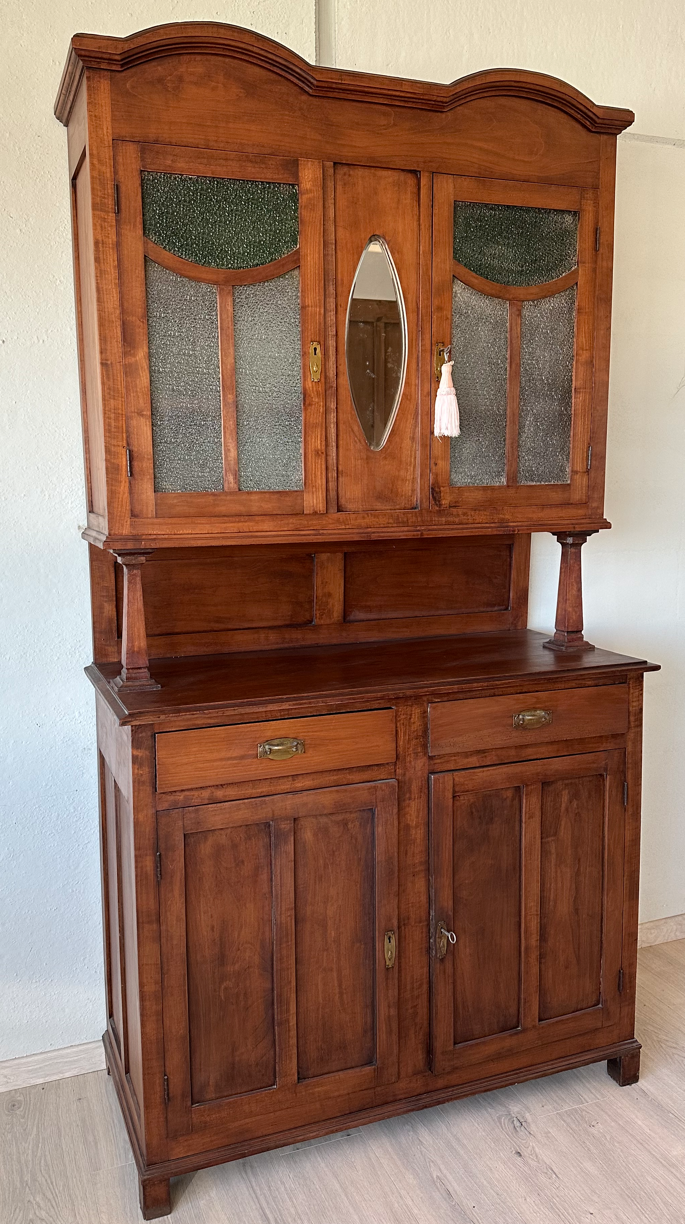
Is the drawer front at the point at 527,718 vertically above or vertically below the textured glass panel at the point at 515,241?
below

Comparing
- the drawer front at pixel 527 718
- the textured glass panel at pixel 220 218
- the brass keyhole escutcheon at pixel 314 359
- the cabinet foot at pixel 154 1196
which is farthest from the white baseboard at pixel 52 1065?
the textured glass panel at pixel 220 218

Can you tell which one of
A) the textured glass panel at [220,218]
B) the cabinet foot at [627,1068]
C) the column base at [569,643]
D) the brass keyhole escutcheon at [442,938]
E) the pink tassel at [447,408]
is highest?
the textured glass panel at [220,218]

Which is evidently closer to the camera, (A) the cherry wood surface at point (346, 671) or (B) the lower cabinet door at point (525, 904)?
(A) the cherry wood surface at point (346, 671)

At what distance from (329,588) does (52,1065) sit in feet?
4.33

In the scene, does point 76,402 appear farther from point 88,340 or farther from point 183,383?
point 183,383

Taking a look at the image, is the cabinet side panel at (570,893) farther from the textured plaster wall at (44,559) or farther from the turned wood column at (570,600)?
the textured plaster wall at (44,559)

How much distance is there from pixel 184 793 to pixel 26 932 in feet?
2.45

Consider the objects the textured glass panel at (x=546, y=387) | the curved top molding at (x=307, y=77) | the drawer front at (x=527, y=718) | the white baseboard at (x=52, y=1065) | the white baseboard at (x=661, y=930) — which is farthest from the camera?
the white baseboard at (x=661, y=930)

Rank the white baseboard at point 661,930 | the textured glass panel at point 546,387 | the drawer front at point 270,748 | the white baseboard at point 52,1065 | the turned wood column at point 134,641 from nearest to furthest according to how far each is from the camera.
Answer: the drawer front at point 270,748
the turned wood column at point 134,641
the textured glass panel at point 546,387
the white baseboard at point 52,1065
the white baseboard at point 661,930

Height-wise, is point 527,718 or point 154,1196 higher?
point 527,718

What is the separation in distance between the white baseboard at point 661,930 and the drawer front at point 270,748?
56.0 inches

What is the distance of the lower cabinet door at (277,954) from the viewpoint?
193 centimetres

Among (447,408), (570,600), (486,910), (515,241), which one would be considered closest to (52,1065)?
(486,910)

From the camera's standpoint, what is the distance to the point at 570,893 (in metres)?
2.26
